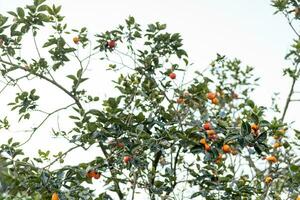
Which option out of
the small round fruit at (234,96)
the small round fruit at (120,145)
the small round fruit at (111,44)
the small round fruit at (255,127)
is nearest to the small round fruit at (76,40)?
the small round fruit at (111,44)

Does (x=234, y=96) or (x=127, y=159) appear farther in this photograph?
(x=234, y=96)

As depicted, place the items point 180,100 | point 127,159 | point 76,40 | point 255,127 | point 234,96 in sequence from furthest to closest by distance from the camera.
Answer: point 234,96 → point 76,40 → point 180,100 → point 127,159 → point 255,127

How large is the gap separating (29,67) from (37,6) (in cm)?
70

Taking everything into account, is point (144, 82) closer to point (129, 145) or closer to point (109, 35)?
point (109, 35)

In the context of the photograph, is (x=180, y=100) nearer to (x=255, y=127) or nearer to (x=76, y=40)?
(x=255, y=127)

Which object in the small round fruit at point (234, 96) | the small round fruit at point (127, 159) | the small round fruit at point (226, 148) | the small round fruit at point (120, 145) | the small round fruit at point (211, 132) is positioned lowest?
the small round fruit at point (127, 159)

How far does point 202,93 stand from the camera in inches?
172

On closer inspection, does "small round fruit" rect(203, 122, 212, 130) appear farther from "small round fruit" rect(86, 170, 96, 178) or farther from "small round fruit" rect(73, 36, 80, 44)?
"small round fruit" rect(73, 36, 80, 44)

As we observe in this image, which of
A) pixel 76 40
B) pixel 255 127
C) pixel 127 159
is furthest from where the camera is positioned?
pixel 76 40

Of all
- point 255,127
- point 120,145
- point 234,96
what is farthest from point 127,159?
point 234,96

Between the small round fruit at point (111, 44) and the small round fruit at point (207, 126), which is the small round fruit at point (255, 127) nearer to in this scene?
the small round fruit at point (207, 126)

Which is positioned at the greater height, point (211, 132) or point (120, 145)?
point (211, 132)

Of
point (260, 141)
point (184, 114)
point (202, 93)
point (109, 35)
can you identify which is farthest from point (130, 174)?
point (109, 35)

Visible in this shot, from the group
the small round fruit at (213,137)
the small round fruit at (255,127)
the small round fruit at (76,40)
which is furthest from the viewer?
the small round fruit at (76,40)
